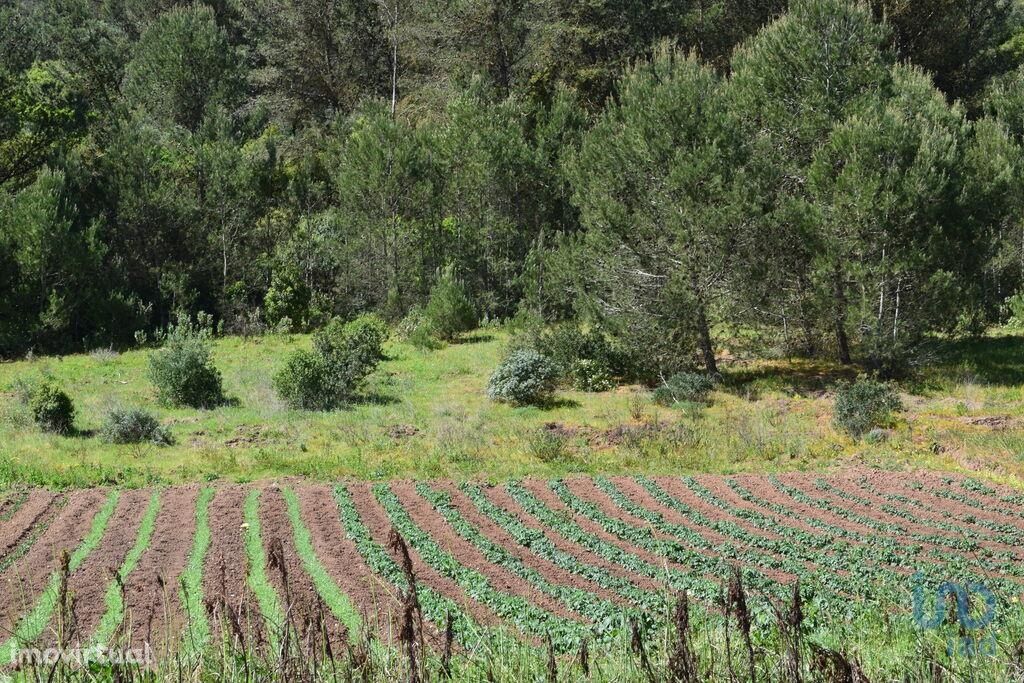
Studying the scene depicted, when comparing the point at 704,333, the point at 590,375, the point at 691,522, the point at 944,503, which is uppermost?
the point at 704,333

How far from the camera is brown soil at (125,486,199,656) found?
7.70 meters

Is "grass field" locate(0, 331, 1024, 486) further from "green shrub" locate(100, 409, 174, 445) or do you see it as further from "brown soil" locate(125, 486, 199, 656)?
"brown soil" locate(125, 486, 199, 656)

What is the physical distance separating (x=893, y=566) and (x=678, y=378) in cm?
1109

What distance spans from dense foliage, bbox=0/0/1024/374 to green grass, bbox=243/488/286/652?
7.72 metres

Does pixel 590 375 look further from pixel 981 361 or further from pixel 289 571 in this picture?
pixel 289 571

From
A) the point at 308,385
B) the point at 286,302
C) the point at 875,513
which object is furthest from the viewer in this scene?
the point at 286,302

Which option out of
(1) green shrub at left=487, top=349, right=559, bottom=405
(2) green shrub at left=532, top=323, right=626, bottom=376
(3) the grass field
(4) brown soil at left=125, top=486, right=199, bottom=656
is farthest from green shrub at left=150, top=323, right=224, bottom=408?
(2) green shrub at left=532, top=323, right=626, bottom=376

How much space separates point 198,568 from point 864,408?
40.5 feet

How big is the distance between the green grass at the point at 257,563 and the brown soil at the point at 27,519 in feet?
8.66

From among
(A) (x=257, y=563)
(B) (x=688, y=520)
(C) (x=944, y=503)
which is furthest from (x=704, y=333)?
(A) (x=257, y=563)

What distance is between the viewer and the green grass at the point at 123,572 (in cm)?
784

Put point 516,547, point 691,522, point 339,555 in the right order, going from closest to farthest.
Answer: point 339,555 → point 516,547 → point 691,522

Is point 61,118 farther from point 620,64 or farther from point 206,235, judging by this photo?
point 620,64

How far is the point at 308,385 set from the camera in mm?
19484
